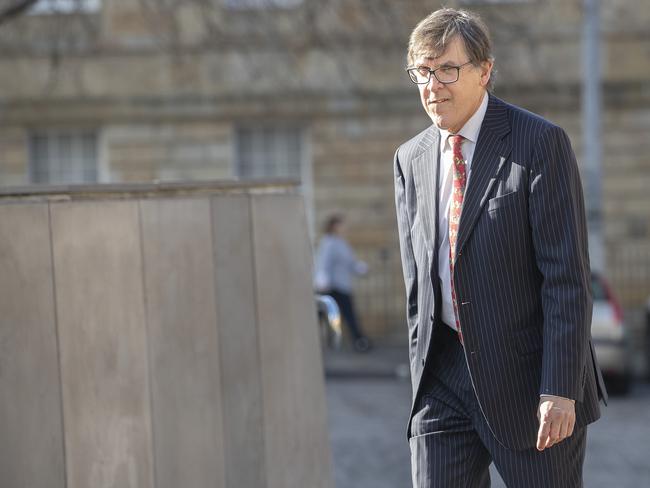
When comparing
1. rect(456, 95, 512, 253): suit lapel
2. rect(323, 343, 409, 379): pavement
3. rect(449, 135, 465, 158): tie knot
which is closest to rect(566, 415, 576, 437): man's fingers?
rect(456, 95, 512, 253): suit lapel

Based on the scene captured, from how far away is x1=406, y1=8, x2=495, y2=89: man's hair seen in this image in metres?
3.49

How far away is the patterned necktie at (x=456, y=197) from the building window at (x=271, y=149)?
18.2 meters

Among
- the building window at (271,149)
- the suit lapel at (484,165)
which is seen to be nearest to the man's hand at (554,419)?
the suit lapel at (484,165)

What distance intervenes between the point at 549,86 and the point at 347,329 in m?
5.81

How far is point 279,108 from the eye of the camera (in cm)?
2144

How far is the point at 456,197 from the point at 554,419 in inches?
27.4

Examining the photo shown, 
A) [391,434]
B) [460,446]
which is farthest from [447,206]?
[391,434]

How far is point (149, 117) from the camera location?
21484mm

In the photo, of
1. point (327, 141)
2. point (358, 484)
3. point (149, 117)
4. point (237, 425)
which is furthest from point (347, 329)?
point (237, 425)

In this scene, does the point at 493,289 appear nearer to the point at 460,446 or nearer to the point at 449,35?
the point at 460,446

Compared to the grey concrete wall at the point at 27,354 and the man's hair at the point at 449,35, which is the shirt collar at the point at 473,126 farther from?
the grey concrete wall at the point at 27,354

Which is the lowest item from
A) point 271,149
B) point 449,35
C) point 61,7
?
point 449,35

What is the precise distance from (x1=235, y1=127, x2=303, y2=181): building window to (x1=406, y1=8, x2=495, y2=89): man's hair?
1825 cm

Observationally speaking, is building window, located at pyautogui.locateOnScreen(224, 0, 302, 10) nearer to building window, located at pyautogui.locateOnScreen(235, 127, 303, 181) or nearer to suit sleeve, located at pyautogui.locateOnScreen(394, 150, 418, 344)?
building window, located at pyautogui.locateOnScreen(235, 127, 303, 181)
